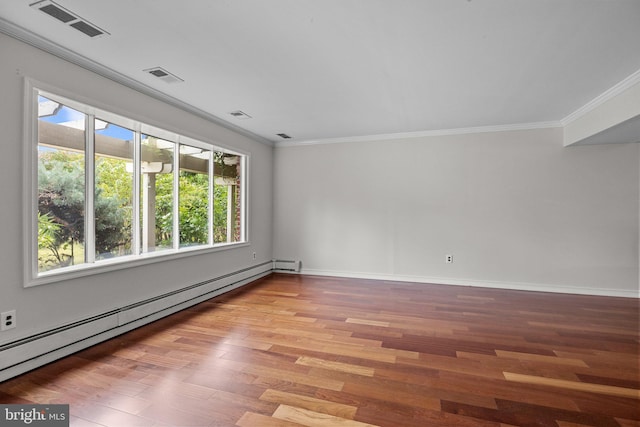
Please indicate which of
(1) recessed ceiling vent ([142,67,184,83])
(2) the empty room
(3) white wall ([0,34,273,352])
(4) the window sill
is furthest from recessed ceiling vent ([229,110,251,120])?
(4) the window sill

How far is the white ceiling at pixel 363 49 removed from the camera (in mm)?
1970

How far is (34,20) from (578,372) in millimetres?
4545

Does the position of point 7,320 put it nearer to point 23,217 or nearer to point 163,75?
point 23,217

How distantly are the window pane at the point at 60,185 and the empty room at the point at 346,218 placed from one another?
0.06ft

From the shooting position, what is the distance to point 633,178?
164 inches

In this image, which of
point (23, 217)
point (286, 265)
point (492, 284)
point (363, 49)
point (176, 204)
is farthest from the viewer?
point (286, 265)

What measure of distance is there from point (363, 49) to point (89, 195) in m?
2.72

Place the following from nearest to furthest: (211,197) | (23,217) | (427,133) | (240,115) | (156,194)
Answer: (23,217) < (156,194) < (240,115) < (211,197) < (427,133)

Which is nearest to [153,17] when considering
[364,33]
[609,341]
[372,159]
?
[364,33]

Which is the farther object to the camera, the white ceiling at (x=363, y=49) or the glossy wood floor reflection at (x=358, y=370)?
the white ceiling at (x=363, y=49)

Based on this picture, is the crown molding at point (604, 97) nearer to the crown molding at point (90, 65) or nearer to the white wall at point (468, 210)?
the white wall at point (468, 210)

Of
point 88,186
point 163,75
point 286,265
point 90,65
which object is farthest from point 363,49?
point 286,265

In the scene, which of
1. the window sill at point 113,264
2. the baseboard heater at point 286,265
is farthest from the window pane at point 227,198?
the baseboard heater at point 286,265

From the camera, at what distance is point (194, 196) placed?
4.20 meters
